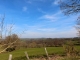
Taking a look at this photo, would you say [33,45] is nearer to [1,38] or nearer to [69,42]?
[69,42]

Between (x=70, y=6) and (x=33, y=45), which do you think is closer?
(x=70, y=6)

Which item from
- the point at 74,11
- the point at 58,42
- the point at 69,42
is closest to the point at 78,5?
the point at 74,11

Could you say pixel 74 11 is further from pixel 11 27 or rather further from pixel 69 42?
pixel 11 27

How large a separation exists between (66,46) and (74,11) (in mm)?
4734

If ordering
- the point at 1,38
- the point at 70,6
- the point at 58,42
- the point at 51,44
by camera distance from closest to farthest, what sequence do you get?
the point at 1,38
the point at 70,6
the point at 58,42
the point at 51,44

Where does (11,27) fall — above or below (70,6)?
below

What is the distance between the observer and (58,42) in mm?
69812

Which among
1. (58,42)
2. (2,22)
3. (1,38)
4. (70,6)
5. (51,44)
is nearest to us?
(1,38)

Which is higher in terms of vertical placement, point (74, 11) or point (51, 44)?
point (74, 11)

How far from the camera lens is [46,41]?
2980 inches

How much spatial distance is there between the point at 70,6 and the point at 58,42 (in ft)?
164

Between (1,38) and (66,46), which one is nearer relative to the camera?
(1,38)

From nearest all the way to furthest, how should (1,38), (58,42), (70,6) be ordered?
(1,38)
(70,6)
(58,42)

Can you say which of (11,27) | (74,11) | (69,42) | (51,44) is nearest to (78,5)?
(74,11)
